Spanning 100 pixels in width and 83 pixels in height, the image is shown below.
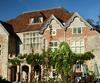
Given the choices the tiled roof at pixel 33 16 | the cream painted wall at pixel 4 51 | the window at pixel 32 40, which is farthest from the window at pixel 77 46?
the cream painted wall at pixel 4 51

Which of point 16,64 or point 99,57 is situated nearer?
point 99,57

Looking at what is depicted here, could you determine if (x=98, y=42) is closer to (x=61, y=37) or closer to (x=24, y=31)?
(x=61, y=37)

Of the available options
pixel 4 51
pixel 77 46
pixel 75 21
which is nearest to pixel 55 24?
pixel 75 21

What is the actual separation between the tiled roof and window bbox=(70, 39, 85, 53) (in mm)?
4551

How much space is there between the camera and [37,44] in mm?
53625

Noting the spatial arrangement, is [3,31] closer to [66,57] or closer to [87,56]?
[66,57]

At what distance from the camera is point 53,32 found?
5222 cm

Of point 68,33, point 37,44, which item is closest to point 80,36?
point 68,33

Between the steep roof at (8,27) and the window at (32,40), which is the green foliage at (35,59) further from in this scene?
the steep roof at (8,27)

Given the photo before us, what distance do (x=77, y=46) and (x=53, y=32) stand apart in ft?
14.5

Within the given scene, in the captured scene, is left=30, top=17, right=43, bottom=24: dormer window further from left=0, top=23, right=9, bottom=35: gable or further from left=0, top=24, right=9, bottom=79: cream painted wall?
left=0, top=24, right=9, bottom=79: cream painted wall

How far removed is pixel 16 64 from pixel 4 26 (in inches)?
265

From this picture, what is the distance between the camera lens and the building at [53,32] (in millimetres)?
49688

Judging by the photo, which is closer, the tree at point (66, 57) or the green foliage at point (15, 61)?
the tree at point (66, 57)
